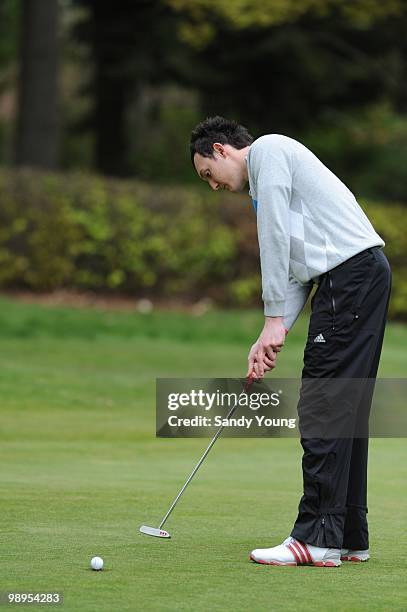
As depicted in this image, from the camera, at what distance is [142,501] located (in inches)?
266

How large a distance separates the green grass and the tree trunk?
7.65 metres

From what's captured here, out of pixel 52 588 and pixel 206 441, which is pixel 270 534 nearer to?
pixel 52 588

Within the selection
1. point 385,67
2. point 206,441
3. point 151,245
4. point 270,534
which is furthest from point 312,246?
point 385,67

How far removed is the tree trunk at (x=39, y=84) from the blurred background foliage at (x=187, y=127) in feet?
0.08

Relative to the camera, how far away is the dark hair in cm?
535

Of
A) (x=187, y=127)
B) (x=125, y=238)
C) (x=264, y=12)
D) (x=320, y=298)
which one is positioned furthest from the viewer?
(x=187, y=127)

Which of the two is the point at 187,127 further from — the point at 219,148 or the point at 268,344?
the point at 268,344

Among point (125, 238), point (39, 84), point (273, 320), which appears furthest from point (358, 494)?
point (39, 84)

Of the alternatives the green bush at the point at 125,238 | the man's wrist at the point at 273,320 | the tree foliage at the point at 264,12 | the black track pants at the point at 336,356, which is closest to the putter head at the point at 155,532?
the black track pants at the point at 336,356

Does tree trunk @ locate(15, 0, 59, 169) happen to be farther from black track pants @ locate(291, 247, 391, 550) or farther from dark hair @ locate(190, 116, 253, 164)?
black track pants @ locate(291, 247, 391, 550)

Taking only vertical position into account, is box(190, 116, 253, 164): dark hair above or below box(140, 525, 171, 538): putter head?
above

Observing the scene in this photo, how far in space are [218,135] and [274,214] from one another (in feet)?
1.56

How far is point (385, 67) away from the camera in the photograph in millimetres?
26969

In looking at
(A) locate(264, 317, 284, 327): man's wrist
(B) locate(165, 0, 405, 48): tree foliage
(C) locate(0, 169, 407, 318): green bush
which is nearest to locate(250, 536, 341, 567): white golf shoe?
(A) locate(264, 317, 284, 327): man's wrist
